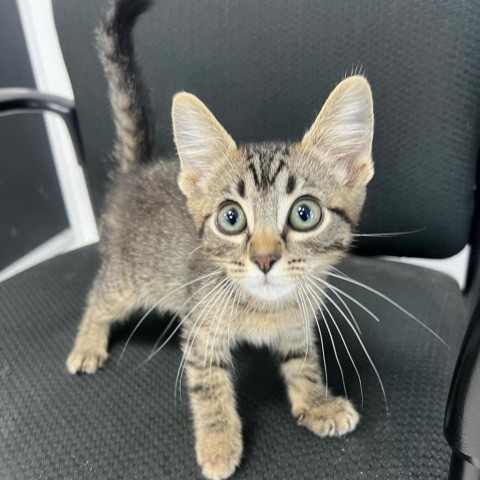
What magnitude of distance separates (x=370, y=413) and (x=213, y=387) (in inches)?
9.6

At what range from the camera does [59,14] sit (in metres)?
1.13

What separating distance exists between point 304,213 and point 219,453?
1.15 feet

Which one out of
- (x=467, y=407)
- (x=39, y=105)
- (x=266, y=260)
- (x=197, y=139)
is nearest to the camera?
(x=467, y=407)

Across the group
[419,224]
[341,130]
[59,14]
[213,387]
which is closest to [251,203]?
[341,130]

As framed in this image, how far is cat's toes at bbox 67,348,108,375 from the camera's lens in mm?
917

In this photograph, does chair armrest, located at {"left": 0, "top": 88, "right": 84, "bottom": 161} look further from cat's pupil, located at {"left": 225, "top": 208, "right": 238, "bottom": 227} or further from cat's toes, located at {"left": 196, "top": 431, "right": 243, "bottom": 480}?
cat's toes, located at {"left": 196, "top": 431, "right": 243, "bottom": 480}

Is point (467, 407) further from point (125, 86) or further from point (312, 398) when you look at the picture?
point (125, 86)

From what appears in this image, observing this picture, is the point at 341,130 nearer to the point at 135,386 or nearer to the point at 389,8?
the point at 389,8

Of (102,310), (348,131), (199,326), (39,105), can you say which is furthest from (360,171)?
(39,105)

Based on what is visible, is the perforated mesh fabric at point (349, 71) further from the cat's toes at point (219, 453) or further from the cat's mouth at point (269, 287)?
the cat's toes at point (219, 453)

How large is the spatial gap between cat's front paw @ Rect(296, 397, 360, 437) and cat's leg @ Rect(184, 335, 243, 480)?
0.34ft

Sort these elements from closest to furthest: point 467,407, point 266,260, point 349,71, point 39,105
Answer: point 467,407 < point 266,260 < point 349,71 < point 39,105

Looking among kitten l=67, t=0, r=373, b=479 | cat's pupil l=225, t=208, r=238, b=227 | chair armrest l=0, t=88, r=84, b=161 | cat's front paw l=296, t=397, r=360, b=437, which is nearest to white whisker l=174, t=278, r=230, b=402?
kitten l=67, t=0, r=373, b=479

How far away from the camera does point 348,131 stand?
0.81 meters
